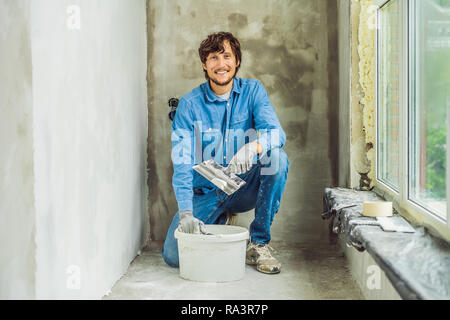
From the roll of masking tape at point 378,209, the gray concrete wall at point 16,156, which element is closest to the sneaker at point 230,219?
the roll of masking tape at point 378,209

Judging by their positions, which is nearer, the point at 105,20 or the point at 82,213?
the point at 82,213

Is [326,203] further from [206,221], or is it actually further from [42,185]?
[42,185]

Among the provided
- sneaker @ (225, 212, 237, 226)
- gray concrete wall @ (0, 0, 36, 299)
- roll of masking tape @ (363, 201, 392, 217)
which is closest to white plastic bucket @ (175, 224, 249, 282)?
sneaker @ (225, 212, 237, 226)

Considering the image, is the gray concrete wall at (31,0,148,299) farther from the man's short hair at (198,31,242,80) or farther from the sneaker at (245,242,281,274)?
the sneaker at (245,242,281,274)

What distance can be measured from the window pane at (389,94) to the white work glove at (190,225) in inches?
35.3

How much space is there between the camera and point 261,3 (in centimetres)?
303

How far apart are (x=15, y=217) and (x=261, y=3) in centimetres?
214

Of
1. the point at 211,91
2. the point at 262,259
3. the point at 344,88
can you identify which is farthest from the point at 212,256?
the point at 344,88

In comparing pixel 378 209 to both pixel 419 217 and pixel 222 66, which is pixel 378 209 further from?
pixel 222 66

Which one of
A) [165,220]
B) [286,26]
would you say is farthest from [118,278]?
[286,26]

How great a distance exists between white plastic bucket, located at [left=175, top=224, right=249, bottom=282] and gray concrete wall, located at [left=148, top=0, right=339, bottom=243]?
30.0 inches

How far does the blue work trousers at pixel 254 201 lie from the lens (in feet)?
8.29

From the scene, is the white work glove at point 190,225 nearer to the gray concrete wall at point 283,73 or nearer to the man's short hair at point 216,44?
the gray concrete wall at point 283,73

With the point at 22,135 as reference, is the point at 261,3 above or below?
above
